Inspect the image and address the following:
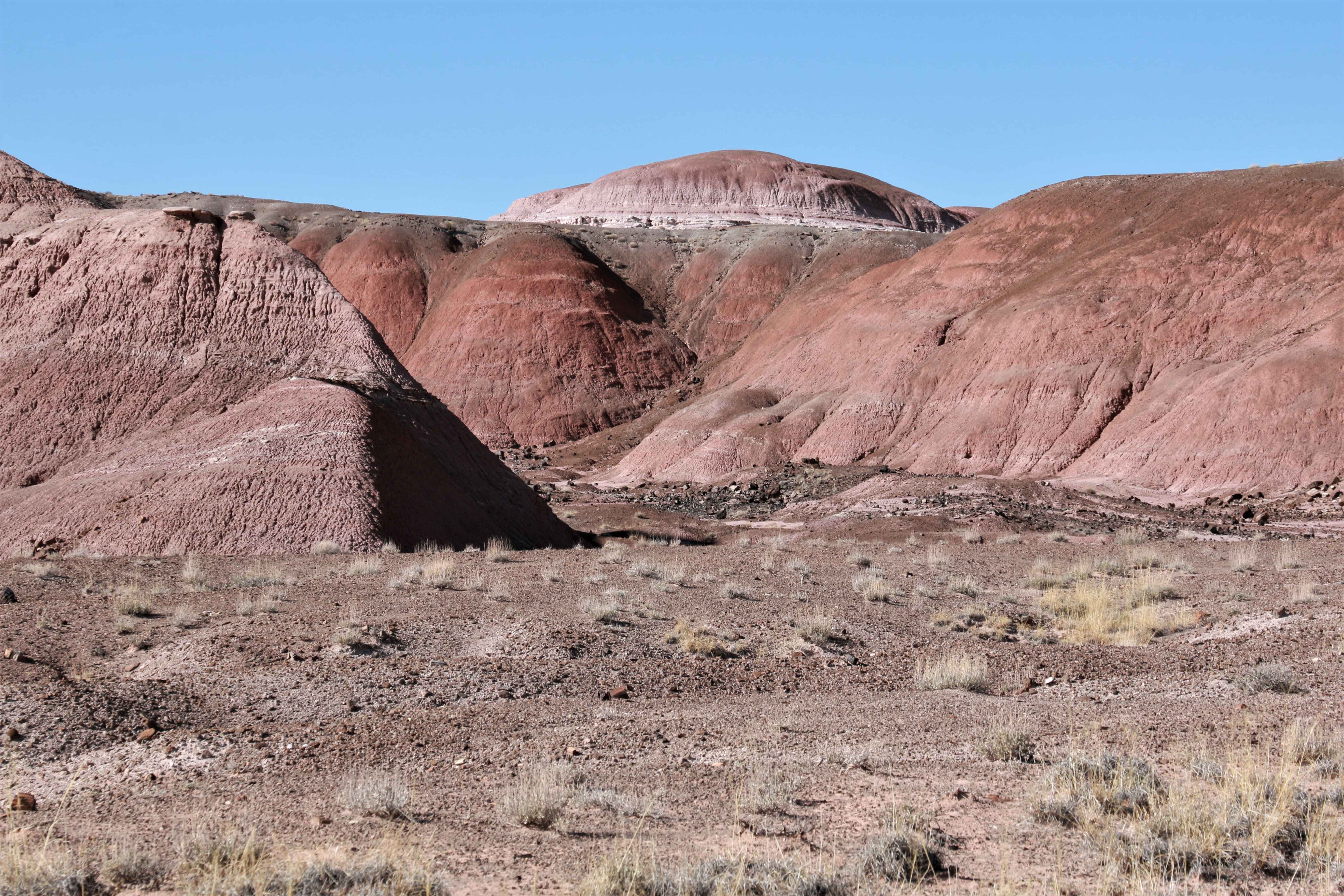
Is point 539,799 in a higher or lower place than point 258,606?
higher

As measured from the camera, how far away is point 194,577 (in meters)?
14.2

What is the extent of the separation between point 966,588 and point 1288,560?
591cm

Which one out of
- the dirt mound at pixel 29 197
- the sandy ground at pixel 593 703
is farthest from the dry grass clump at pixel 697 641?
the dirt mound at pixel 29 197

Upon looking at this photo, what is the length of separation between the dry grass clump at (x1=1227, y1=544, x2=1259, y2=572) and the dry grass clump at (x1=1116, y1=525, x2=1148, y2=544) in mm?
2221

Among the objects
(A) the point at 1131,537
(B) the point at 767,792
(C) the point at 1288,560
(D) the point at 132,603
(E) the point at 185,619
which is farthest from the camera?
(A) the point at 1131,537

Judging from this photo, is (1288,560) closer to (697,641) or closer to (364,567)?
(697,641)

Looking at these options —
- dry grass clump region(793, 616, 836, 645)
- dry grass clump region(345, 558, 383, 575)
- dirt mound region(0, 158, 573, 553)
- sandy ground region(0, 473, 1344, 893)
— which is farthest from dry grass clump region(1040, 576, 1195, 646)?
dirt mound region(0, 158, 573, 553)

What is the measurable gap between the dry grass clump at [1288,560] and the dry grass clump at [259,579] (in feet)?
47.3

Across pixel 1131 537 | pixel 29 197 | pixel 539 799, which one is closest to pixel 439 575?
pixel 539 799

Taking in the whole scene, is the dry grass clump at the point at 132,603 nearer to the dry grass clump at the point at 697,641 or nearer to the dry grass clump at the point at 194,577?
the dry grass clump at the point at 194,577

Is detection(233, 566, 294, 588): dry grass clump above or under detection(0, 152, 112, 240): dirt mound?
under

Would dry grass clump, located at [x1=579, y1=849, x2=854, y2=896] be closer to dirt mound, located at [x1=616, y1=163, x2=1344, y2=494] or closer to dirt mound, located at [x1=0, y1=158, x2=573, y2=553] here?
dirt mound, located at [x1=0, y1=158, x2=573, y2=553]

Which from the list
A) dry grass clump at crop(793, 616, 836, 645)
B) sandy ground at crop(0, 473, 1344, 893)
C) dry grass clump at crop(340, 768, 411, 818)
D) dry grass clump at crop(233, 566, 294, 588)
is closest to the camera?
sandy ground at crop(0, 473, 1344, 893)

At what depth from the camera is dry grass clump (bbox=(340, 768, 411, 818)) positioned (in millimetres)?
6004
